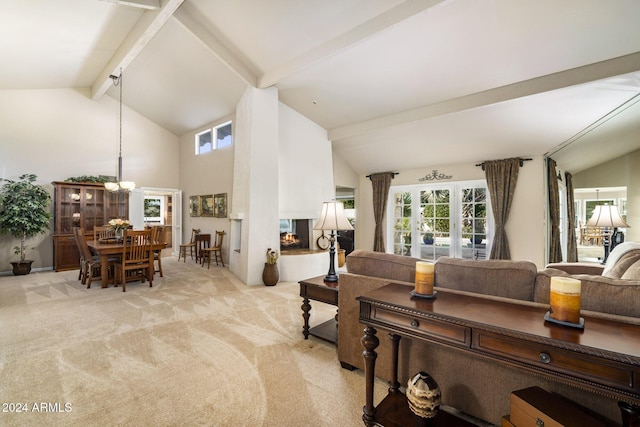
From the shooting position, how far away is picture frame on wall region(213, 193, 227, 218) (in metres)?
6.67

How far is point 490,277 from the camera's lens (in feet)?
5.42

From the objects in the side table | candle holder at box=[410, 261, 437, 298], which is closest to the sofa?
candle holder at box=[410, 261, 437, 298]

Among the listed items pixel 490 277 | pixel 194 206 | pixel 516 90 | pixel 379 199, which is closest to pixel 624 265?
pixel 490 277

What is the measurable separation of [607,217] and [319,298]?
3.44 metres

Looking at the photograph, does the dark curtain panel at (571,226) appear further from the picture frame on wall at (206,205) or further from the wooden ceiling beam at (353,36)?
the picture frame on wall at (206,205)

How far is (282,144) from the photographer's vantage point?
5590 millimetres

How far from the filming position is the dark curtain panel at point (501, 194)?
18.3 feet

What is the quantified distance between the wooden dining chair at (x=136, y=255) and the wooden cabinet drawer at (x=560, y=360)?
16.2 ft

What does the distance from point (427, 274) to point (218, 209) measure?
20.0ft

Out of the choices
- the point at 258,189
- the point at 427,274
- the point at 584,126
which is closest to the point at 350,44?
the point at 258,189

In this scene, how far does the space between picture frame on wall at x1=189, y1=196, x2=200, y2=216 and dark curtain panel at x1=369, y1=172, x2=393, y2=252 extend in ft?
15.1

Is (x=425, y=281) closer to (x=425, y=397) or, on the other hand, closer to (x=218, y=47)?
(x=425, y=397)

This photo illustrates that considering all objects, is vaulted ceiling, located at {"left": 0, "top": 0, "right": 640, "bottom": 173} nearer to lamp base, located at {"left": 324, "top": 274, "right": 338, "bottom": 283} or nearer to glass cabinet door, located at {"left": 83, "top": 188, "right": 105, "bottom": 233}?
glass cabinet door, located at {"left": 83, "top": 188, "right": 105, "bottom": 233}

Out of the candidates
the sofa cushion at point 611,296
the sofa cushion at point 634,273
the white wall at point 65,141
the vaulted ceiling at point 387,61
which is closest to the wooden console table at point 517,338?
the sofa cushion at point 611,296
